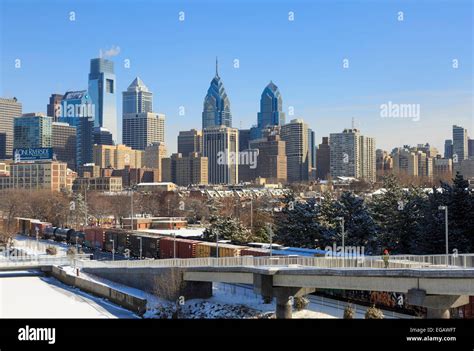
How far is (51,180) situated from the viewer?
427ft

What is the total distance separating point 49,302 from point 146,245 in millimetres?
16422

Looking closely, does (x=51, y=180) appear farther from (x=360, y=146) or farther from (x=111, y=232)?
(x=360, y=146)

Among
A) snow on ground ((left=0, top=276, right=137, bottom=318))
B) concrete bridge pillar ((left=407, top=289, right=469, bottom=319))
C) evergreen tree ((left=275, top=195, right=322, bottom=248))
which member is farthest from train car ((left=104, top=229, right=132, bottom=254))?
concrete bridge pillar ((left=407, top=289, right=469, bottom=319))

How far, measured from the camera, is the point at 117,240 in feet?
167

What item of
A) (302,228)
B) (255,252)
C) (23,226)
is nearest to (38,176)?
(23,226)

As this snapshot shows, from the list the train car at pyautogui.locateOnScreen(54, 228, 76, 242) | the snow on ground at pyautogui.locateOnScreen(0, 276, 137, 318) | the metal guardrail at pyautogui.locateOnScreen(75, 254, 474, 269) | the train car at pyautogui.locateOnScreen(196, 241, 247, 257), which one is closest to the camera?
the metal guardrail at pyautogui.locateOnScreen(75, 254, 474, 269)

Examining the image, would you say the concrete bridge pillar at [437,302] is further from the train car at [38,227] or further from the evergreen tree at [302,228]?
the train car at [38,227]

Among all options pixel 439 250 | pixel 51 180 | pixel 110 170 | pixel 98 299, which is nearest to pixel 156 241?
pixel 98 299

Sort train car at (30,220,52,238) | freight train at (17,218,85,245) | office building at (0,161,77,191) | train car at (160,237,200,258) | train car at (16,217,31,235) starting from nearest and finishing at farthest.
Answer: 1. train car at (160,237,200,258)
2. freight train at (17,218,85,245)
3. train car at (30,220,52,238)
4. train car at (16,217,31,235)
5. office building at (0,161,77,191)

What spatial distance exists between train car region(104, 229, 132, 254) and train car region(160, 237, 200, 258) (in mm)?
6586

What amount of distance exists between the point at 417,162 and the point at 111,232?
463ft

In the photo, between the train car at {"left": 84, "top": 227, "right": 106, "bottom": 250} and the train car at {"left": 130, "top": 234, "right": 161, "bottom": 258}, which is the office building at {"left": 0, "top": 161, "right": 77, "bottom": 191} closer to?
the train car at {"left": 84, "top": 227, "right": 106, "bottom": 250}

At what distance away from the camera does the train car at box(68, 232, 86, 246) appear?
2262 inches

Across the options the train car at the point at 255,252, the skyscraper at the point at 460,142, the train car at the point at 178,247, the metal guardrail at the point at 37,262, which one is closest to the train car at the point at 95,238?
the metal guardrail at the point at 37,262
